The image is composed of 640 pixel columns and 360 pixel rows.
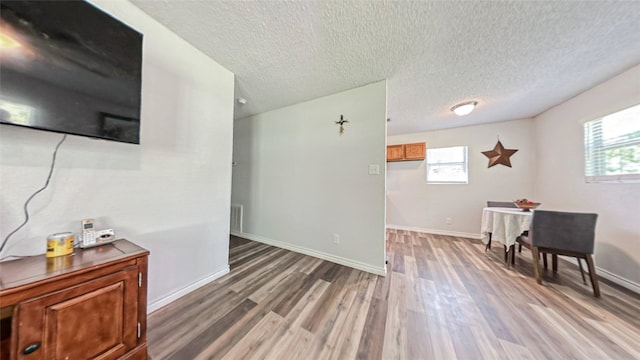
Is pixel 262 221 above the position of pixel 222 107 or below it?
below

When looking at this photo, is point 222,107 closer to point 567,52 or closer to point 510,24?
point 510,24

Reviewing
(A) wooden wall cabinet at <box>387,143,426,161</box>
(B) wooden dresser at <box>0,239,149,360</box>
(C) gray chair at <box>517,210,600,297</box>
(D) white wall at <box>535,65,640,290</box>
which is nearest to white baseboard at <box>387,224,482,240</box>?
(D) white wall at <box>535,65,640,290</box>

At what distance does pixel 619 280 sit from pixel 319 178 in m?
3.60

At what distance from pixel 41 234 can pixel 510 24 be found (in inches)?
140

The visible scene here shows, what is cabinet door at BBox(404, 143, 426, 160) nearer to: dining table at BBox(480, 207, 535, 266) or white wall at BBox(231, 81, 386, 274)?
dining table at BBox(480, 207, 535, 266)

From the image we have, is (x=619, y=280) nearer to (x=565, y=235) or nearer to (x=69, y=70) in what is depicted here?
(x=565, y=235)

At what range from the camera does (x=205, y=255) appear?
1.95 meters

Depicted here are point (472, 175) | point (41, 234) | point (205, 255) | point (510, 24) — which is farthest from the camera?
point (472, 175)

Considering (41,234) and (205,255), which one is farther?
(205,255)

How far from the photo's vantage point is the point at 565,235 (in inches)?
76.7

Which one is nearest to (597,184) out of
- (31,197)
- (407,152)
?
(407,152)

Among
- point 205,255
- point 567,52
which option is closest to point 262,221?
point 205,255

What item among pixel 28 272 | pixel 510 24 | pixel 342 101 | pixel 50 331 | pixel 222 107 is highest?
pixel 510 24

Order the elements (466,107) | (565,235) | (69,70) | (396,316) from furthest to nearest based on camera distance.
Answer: (466,107) < (565,235) < (396,316) < (69,70)
